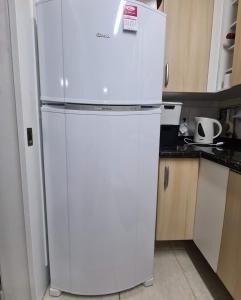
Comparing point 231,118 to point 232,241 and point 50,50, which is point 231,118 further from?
point 50,50

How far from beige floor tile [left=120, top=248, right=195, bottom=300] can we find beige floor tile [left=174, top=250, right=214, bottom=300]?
0.03m

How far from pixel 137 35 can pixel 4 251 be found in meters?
1.28

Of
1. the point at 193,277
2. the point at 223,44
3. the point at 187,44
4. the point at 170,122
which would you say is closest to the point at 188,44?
the point at 187,44

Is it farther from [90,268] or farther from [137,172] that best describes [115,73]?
[90,268]

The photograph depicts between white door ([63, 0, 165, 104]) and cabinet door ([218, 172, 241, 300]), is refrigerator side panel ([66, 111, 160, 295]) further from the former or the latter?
cabinet door ([218, 172, 241, 300])

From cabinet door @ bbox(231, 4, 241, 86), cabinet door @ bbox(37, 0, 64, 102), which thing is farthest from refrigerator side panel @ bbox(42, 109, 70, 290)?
cabinet door @ bbox(231, 4, 241, 86)

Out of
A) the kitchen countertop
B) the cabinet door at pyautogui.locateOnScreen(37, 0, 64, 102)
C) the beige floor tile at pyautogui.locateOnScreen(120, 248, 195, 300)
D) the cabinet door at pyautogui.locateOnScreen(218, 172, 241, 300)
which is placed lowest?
the beige floor tile at pyautogui.locateOnScreen(120, 248, 195, 300)

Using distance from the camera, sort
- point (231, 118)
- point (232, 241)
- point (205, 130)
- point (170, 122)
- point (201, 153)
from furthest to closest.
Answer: point (231, 118)
point (205, 130)
point (170, 122)
point (201, 153)
point (232, 241)

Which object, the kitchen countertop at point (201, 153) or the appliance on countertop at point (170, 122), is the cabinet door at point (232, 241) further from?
the appliance on countertop at point (170, 122)

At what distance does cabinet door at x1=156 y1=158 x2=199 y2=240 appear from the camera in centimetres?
129

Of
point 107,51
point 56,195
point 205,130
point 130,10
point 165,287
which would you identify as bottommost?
point 165,287

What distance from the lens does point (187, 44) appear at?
4.37 ft

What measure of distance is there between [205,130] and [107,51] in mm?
994

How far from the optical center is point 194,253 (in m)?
1.55
